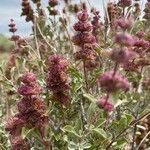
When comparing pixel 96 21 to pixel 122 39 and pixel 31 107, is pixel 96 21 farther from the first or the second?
pixel 122 39

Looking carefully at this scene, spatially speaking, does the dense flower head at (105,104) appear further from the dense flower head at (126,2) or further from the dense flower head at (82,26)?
the dense flower head at (126,2)

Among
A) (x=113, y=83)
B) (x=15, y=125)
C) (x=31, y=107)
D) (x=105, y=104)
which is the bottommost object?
(x=15, y=125)

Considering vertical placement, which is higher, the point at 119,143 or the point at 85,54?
the point at 85,54

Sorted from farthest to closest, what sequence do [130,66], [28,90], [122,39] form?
[130,66], [28,90], [122,39]

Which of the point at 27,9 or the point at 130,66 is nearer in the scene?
the point at 130,66

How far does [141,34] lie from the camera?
2.66 meters

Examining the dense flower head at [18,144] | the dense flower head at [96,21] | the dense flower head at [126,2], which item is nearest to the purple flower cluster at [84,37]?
the dense flower head at [18,144]

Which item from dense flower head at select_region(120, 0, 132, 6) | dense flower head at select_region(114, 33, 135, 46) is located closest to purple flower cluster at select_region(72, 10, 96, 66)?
dense flower head at select_region(120, 0, 132, 6)

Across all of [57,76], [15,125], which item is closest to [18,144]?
[15,125]

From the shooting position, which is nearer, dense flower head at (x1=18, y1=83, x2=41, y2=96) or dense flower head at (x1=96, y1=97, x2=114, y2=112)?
dense flower head at (x1=96, y1=97, x2=114, y2=112)

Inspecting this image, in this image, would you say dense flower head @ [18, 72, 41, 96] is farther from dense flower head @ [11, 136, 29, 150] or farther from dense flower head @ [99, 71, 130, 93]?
dense flower head @ [99, 71, 130, 93]

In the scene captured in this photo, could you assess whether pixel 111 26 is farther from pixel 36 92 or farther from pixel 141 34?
pixel 36 92

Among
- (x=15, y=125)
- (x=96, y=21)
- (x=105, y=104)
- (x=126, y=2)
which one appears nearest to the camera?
(x=105, y=104)

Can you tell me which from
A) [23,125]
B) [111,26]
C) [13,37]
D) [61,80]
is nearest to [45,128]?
[23,125]
